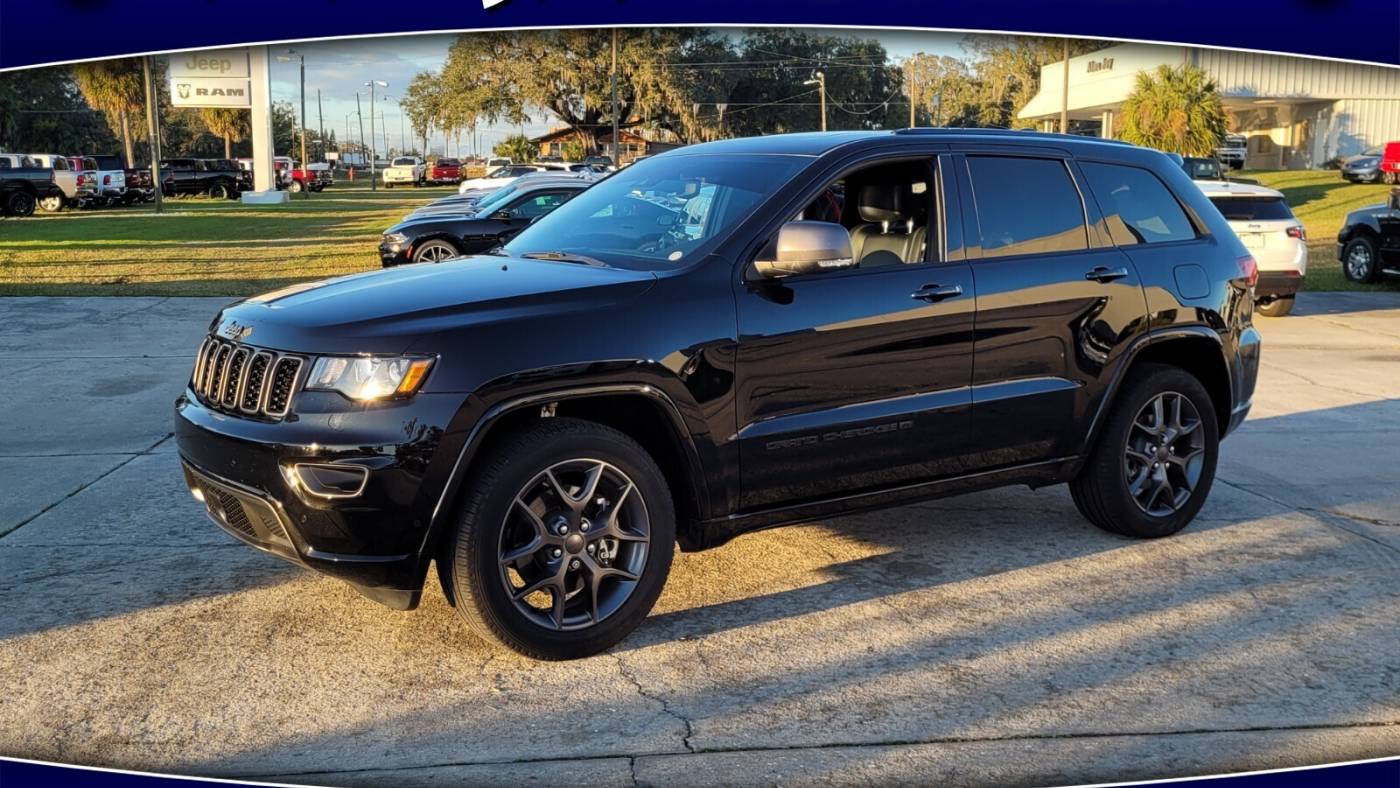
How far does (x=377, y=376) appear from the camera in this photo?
4176mm

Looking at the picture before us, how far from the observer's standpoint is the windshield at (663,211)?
5.02 m

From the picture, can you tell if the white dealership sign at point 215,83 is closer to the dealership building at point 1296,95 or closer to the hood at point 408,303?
the dealership building at point 1296,95

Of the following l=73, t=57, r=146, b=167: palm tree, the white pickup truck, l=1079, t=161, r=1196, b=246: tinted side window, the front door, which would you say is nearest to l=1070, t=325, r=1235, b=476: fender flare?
l=1079, t=161, r=1196, b=246: tinted side window

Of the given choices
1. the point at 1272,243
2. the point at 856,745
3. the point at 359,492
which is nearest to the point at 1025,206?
the point at 856,745

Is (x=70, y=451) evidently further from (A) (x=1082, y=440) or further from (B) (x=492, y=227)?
(B) (x=492, y=227)

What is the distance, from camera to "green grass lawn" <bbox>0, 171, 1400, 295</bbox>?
58.3 ft

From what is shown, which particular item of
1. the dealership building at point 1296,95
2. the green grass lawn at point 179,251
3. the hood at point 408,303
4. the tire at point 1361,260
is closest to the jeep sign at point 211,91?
the green grass lawn at point 179,251

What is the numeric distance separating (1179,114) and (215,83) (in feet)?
135

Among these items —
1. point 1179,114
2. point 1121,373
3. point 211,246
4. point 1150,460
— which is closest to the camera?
point 1121,373

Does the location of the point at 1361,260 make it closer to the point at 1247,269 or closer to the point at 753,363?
the point at 1247,269

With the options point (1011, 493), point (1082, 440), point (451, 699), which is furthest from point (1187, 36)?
point (451, 699)

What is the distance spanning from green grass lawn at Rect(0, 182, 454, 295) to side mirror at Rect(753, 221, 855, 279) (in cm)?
1289

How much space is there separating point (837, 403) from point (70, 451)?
5.00 meters

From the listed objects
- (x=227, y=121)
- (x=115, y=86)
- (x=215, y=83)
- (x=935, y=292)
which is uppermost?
(x=115, y=86)
